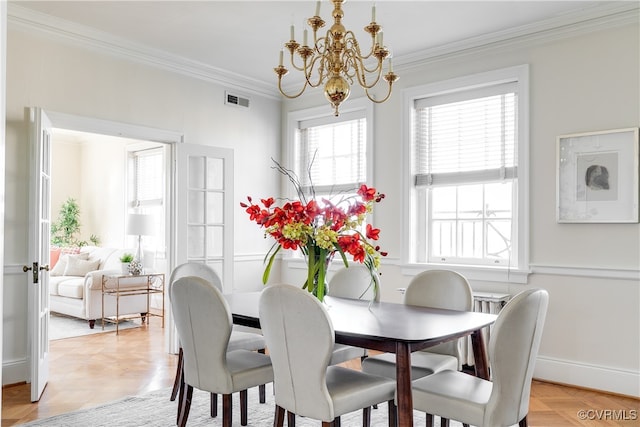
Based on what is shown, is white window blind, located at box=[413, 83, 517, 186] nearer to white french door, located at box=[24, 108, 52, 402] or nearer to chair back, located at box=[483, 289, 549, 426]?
chair back, located at box=[483, 289, 549, 426]

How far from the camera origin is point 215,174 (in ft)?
16.9

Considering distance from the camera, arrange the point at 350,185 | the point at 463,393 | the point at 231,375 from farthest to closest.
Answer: the point at 350,185
the point at 231,375
the point at 463,393

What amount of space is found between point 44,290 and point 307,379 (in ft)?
8.00

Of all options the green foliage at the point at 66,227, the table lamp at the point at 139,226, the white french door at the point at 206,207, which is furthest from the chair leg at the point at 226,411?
the green foliage at the point at 66,227

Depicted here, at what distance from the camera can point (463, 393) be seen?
231 centimetres

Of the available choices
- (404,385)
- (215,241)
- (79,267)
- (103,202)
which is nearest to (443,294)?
(404,385)

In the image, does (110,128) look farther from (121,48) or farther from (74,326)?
(74,326)

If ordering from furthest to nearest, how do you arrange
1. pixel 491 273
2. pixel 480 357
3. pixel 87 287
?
pixel 87 287 → pixel 491 273 → pixel 480 357

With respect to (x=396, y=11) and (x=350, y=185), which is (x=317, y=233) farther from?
(x=350, y=185)

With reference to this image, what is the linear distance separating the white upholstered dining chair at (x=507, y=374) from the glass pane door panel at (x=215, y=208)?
10.7 feet

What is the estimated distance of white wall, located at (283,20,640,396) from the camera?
3.68m

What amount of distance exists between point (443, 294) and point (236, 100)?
3.25 metres

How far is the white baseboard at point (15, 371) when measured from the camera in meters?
3.83

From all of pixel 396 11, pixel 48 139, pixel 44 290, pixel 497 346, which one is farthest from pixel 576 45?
pixel 44 290
